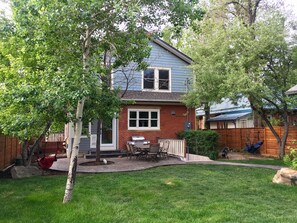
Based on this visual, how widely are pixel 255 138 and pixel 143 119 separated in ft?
24.9

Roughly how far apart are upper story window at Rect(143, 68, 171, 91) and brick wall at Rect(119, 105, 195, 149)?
4.10 ft

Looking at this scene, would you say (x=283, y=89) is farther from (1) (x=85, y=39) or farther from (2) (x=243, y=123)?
(2) (x=243, y=123)

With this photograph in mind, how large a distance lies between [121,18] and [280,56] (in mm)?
9785

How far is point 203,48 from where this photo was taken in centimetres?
1602

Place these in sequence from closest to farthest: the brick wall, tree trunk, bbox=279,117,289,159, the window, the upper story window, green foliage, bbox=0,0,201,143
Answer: green foliage, bbox=0,0,201,143 → tree trunk, bbox=279,117,289,159 → the brick wall → the window → the upper story window

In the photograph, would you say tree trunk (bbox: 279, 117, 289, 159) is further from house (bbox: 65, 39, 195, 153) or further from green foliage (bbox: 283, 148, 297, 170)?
green foliage (bbox: 283, 148, 297, 170)

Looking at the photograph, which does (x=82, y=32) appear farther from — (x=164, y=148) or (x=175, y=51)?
(x=175, y=51)

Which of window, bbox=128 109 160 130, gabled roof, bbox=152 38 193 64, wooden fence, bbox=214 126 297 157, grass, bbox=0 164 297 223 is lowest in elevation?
grass, bbox=0 164 297 223

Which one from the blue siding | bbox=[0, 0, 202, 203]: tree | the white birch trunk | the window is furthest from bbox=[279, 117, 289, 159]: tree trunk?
the white birch trunk

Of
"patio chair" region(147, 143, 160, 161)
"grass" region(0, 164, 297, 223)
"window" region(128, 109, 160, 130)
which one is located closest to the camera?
"grass" region(0, 164, 297, 223)

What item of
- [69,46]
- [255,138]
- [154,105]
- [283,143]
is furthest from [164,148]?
[69,46]

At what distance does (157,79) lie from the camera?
58.5ft

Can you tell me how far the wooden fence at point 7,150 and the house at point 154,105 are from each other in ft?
10.3

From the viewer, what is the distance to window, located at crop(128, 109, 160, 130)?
17.0 metres
